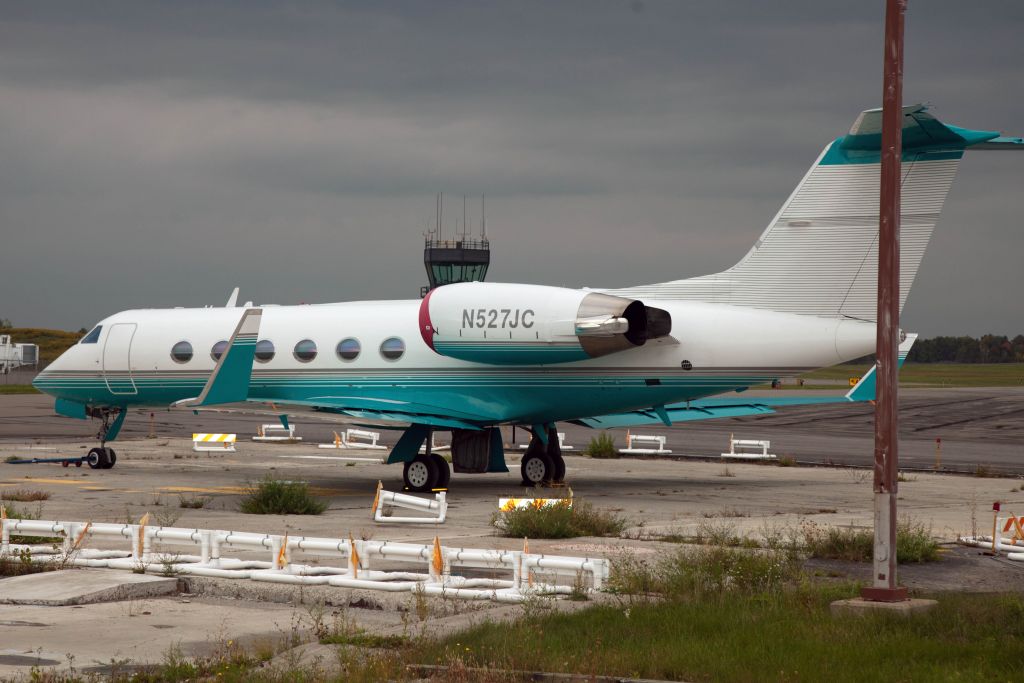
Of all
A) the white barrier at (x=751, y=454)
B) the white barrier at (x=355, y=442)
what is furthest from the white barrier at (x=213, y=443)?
the white barrier at (x=751, y=454)

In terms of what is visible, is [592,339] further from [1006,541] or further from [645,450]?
[645,450]

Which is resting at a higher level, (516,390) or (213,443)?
(516,390)

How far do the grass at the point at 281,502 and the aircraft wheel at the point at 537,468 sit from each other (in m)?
6.94

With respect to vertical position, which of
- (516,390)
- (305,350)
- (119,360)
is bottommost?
(516,390)

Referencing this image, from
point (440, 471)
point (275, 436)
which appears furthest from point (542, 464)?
point (275, 436)

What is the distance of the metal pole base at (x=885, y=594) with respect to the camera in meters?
10.3

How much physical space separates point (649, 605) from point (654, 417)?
15.6 metres

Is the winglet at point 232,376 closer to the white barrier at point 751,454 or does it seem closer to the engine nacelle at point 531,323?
the engine nacelle at point 531,323

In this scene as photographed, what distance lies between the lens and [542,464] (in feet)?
84.5

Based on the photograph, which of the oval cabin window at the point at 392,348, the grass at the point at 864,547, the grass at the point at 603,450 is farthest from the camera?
the grass at the point at 603,450

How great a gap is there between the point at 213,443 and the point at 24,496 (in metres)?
14.6

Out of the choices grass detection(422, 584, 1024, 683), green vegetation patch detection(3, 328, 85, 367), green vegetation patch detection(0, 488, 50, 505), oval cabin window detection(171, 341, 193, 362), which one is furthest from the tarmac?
green vegetation patch detection(3, 328, 85, 367)

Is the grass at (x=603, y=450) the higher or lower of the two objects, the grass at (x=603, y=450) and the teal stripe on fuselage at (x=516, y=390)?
the lower

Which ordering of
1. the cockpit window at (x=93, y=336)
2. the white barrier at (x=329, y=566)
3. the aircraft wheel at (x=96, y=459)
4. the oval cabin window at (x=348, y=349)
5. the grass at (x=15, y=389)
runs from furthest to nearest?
1. the grass at (x=15, y=389)
2. the cockpit window at (x=93, y=336)
3. the aircraft wheel at (x=96, y=459)
4. the oval cabin window at (x=348, y=349)
5. the white barrier at (x=329, y=566)
